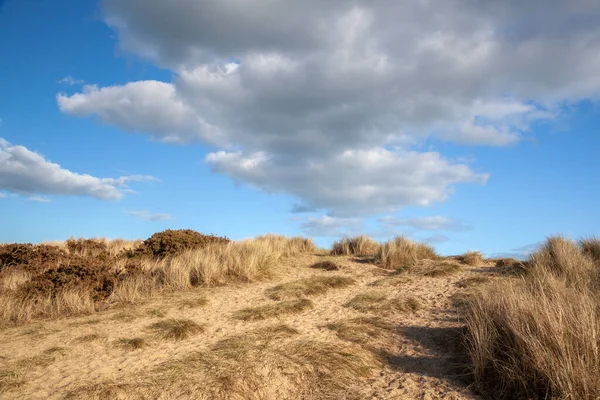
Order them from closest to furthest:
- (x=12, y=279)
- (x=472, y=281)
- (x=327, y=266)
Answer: (x=472, y=281) → (x=12, y=279) → (x=327, y=266)

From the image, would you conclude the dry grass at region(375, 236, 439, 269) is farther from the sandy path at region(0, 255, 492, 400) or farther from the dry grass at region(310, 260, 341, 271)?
the sandy path at region(0, 255, 492, 400)

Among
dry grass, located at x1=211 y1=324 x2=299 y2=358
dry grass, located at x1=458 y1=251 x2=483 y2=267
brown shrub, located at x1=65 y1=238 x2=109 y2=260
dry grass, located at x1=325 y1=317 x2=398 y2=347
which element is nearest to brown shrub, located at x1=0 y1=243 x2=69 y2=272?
brown shrub, located at x1=65 y1=238 x2=109 y2=260

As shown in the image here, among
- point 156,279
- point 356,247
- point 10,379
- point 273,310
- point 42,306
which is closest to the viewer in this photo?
point 10,379

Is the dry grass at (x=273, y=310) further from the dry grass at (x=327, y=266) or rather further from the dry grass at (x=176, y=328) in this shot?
the dry grass at (x=327, y=266)

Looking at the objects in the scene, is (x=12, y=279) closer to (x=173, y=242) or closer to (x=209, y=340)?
(x=173, y=242)

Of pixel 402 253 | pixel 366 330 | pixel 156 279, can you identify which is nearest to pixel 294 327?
pixel 366 330

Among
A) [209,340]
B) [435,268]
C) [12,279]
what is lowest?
[209,340]

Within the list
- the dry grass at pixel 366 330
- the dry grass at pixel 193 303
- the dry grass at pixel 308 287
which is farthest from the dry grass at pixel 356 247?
the dry grass at pixel 366 330

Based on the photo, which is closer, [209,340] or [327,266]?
[209,340]

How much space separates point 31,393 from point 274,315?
424cm

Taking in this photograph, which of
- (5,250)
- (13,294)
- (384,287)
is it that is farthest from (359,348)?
(5,250)

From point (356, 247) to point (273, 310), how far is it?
8.04 meters

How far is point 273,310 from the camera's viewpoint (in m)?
8.55

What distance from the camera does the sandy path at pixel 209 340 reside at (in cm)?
546
